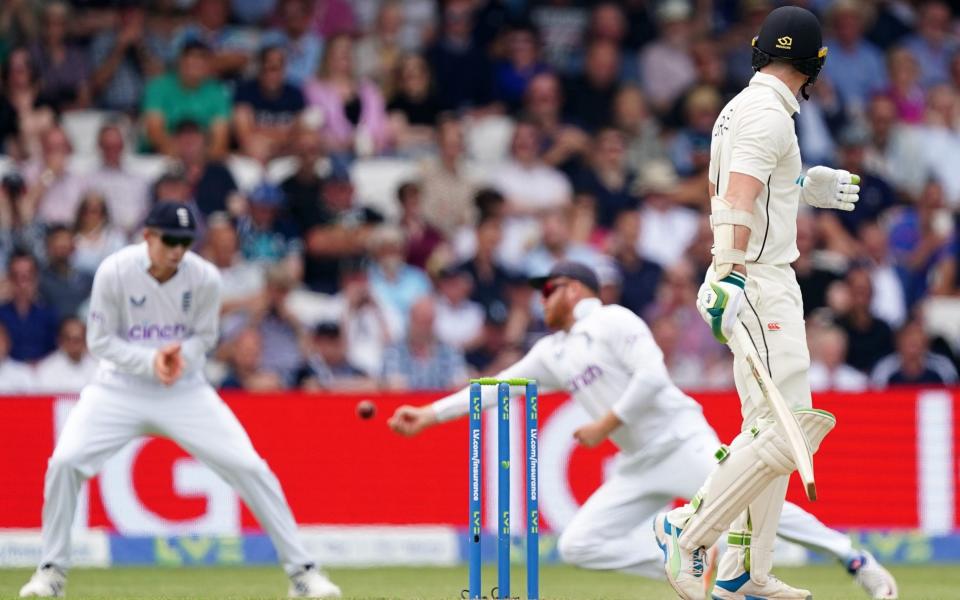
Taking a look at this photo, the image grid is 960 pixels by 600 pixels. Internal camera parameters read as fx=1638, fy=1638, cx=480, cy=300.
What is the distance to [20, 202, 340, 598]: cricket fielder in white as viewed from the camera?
8.29 meters

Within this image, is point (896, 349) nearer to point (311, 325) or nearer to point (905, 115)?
point (905, 115)

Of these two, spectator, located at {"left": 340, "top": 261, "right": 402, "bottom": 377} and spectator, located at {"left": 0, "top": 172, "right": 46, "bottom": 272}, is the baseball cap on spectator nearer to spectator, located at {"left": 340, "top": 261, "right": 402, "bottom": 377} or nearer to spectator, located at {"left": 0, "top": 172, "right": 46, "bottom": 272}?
spectator, located at {"left": 340, "top": 261, "right": 402, "bottom": 377}

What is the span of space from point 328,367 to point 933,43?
24.5ft

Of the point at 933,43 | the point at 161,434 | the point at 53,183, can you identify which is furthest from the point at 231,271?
the point at 933,43

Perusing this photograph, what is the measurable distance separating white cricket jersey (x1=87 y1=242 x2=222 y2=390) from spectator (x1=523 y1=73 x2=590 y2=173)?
6.15 m

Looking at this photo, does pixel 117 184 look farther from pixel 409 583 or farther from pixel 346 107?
pixel 409 583

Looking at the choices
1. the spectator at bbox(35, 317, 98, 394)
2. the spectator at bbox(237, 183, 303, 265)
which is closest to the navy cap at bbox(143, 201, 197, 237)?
the spectator at bbox(35, 317, 98, 394)

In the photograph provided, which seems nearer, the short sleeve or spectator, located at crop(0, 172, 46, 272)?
the short sleeve

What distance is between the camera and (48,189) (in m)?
13.1

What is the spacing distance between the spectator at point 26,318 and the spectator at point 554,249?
12.6 ft

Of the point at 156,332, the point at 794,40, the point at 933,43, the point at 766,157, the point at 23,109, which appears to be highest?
the point at 933,43

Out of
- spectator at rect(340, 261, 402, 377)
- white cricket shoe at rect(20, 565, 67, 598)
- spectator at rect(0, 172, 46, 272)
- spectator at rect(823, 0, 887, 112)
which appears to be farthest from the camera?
spectator at rect(823, 0, 887, 112)

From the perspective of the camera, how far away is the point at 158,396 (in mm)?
8555

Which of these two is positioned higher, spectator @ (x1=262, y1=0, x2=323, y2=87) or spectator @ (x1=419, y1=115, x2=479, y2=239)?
spectator @ (x1=262, y1=0, x2=323, y2=87)
